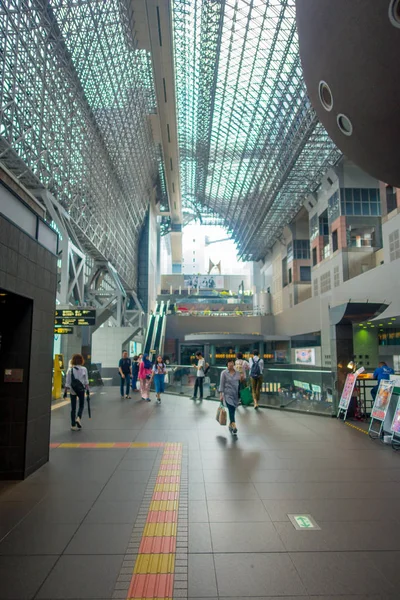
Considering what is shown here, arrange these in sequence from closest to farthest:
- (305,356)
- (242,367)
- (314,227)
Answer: (242,367), (305,356), (314,227)

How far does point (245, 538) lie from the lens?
12.7 feet

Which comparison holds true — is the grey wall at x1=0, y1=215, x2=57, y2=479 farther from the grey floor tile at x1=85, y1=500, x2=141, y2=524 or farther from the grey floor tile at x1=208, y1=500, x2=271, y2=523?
the grey floor tile at x1=208, y1=500, x2=271, y2=523

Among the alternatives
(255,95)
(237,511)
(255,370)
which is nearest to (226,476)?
(237,511)

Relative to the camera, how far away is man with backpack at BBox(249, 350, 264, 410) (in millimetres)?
12820

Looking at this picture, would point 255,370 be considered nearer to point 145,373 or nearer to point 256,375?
point 256,375

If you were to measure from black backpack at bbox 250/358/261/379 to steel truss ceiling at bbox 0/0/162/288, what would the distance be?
1245 centimetres

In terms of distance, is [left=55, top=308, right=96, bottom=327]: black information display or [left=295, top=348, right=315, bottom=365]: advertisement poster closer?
[left=55, top=308, right=96, bottom=327]: black information display

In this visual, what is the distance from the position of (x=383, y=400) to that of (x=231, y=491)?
15.3 ft

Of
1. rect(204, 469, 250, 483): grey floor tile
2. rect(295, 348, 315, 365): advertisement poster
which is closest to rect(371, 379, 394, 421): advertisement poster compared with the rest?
rect(204, 469, 250, 483): grey floor tile

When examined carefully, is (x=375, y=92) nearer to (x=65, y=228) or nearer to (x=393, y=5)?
(x=393, y=5)

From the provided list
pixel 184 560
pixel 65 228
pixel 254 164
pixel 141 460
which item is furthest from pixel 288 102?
pixel 184 560

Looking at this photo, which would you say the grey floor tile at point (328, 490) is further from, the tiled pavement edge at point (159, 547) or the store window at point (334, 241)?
the store window at point (334, 241)

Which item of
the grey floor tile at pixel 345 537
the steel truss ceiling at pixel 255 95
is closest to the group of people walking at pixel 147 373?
the grey floor tile at pixel 345 537

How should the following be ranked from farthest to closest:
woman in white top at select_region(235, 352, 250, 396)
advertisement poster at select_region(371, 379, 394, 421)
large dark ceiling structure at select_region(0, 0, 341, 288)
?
1. large dark ceiling structure at select_region(0, 0, 341, 288)
2. woman in white top at select_region(235, 352, 250, 396)
3. advertisement poster at select_region(371, 379, 394, 421)
